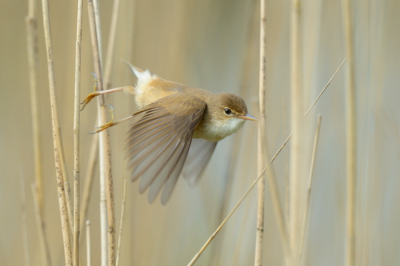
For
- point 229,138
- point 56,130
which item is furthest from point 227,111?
point 56,130

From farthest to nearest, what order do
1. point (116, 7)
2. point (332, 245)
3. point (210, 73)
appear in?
1. point (210, 73)
2. point (332, 245)
3. point (116, 7)

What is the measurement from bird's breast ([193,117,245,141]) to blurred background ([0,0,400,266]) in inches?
6.4

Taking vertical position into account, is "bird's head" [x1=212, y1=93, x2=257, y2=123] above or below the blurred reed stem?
above

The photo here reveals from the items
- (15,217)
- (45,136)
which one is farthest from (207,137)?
(15,217)

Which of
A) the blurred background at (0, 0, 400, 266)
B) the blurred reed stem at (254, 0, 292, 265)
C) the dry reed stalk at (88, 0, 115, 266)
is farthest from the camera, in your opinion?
the blurred background at (0, 0, 400, 266)

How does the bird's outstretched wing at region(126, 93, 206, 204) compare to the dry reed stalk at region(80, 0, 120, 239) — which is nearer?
the bird's outstretched wing at region(126, 93, 206, 204)

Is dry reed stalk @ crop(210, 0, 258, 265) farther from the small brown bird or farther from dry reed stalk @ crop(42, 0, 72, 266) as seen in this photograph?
dry reed stalk @ crop(42, 0, 72, 266)

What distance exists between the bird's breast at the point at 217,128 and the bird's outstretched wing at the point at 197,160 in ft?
0.31

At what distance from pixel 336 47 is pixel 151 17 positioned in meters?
1.16

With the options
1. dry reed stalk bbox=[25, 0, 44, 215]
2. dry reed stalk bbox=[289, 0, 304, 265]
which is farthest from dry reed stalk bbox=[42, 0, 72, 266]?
dry reed stalk bbox=[289, 0, 304, 265]

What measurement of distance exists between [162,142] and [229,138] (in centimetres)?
107

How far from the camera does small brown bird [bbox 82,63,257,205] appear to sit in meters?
1.54

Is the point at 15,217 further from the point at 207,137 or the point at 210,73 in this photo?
the point at 210,73

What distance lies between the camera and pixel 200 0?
2.69m
